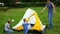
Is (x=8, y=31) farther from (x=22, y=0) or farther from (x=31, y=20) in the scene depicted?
(x=22, y=0)

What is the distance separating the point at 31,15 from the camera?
46.6ft

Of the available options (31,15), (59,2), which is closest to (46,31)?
(31,15)

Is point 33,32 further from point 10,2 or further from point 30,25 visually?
point 10,2

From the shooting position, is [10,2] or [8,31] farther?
[10,2]

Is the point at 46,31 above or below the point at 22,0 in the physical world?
above

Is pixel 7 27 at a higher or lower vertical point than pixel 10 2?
higher

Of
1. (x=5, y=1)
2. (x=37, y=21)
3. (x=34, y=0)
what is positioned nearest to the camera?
(x=37, y=21)

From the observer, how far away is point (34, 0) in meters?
43.3

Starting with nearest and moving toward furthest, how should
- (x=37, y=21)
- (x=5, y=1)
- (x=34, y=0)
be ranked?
(x=37, y=21) → (x=5, y=1) → (x=34, y=0)

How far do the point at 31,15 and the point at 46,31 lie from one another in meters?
1.30

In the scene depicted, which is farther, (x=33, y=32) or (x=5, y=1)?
(x=5, y=1)

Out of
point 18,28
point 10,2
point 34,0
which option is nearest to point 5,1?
point 10,2

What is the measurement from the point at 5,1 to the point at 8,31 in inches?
949

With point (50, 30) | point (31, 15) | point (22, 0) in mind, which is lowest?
point (22, 0)
